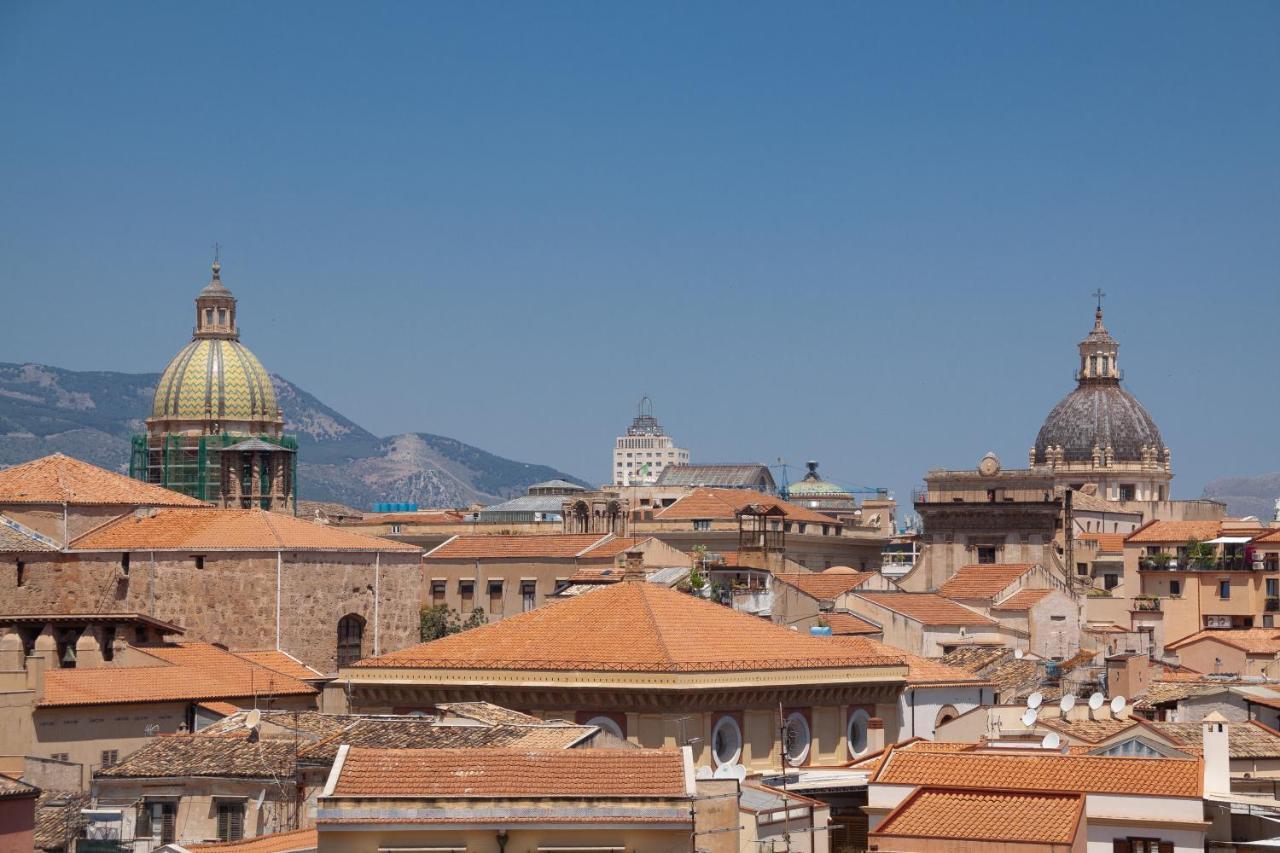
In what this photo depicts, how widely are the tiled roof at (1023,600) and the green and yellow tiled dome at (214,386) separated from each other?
4812 cm

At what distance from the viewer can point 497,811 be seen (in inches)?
1236

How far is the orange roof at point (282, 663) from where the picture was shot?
228 ft

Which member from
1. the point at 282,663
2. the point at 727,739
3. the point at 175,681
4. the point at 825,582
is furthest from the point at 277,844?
the point at 825,582

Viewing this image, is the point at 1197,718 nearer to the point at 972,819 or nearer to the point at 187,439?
the point at 972,819

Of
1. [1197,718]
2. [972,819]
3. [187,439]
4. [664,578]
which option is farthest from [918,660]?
[187,439]

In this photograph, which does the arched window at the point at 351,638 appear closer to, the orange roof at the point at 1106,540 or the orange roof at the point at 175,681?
the orange roof at the point at 175,681

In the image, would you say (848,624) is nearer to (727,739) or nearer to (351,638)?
(351,638)

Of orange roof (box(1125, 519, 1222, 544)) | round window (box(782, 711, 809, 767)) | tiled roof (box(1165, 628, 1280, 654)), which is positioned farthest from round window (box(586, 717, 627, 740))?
orange roof (box(1125, 519, 1222, 544))

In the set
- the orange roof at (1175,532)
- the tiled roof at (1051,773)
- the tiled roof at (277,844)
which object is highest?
the orange roof at (1175,532)

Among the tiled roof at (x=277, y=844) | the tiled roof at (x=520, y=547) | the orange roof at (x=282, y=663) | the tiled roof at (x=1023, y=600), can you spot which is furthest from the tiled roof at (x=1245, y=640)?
the tiled roof at (x=277, y=844)

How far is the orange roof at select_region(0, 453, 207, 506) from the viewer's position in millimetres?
79688

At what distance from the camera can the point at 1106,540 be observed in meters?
132

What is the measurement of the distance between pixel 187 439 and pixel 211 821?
84.8 metres

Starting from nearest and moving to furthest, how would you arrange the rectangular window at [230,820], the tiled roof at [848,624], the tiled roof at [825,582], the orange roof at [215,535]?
the rectangular window at [230,820], the tiled roof at [848,624], the orange roof at [215,535], the tiled roof at [825,582]
